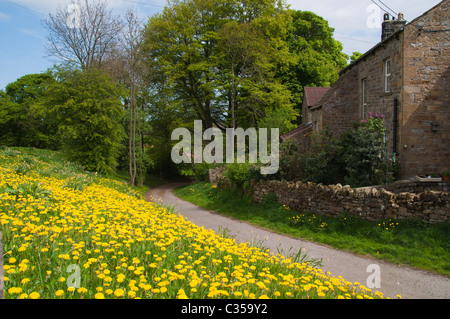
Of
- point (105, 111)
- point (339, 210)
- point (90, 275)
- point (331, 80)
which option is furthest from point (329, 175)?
point (331, 80)

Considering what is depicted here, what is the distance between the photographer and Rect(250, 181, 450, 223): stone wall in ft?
33.5

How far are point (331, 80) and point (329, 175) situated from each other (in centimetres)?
2328

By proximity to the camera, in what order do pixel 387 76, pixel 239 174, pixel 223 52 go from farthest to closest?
pixel 223 52
pixel 239 174
pixel 387 76

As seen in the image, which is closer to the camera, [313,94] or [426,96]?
[426,96]

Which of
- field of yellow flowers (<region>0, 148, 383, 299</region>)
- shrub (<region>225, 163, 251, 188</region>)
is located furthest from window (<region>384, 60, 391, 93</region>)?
field of yellow flowers (<region>0, 148, 383, 299</region>)

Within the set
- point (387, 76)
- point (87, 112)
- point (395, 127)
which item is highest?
point (387, 76)

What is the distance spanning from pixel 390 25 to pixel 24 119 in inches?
1580

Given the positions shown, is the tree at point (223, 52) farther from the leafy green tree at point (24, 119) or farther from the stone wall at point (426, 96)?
the leafy green tree at point (24, 119)

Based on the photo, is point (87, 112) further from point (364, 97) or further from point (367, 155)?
point (367, 155)

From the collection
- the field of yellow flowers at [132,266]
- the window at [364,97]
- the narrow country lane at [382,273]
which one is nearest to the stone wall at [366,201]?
the narrow country lane at [382,273]

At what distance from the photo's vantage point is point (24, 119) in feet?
133

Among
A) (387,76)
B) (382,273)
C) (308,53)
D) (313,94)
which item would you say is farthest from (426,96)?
(308,53)

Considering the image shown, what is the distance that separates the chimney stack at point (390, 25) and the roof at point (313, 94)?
1232 centimetres

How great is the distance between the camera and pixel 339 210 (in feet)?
42.3
